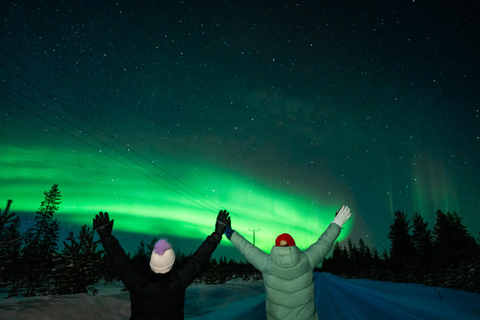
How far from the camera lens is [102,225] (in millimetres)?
3213

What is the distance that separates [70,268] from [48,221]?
1726 inches

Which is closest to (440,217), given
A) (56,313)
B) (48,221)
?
(56,313)

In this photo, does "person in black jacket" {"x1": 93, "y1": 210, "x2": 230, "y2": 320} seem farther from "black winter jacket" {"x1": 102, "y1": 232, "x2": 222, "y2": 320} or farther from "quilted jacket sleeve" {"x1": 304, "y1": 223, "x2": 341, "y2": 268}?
"quilted jacket sleeve" {"x1": 304, "y1": 223, "x2": 341, "y2": 268}

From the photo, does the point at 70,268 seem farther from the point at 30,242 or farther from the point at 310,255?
the point at 30,242

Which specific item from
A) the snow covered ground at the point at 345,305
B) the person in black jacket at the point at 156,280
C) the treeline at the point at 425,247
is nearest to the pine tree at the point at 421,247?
the treeline at the point at 425,247

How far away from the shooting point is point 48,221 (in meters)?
50.5

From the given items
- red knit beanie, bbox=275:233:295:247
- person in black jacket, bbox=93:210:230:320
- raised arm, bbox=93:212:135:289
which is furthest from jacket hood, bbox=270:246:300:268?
raised arm, bbox=93:212:135:289

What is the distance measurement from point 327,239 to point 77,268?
19.5m

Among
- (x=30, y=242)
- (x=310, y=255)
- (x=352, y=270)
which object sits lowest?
(x=352, y=270)

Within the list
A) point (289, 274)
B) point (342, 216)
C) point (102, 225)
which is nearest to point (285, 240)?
point (289, 274)

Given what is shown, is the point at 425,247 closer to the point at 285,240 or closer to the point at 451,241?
the point at 451,241

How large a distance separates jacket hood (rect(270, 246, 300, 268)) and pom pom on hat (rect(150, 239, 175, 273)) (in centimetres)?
129

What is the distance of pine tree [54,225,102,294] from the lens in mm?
16797

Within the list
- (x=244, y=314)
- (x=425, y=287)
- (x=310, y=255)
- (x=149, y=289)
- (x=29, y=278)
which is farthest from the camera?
(x=29, y=278)
